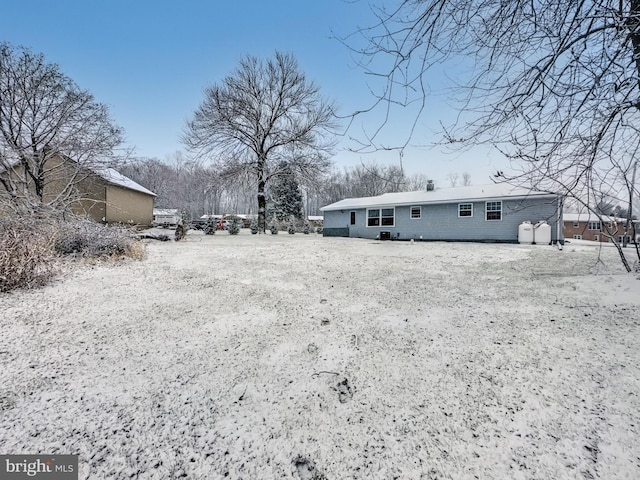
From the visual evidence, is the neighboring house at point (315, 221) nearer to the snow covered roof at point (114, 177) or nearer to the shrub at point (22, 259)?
the snow covered roof at point (114, 177)

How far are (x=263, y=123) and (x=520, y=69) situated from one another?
709 inches

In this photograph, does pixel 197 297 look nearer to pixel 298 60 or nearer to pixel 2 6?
pixel 2 6

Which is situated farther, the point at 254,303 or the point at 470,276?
the point at 470,276

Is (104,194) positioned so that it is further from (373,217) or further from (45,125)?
(373,217)

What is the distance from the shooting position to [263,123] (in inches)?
724

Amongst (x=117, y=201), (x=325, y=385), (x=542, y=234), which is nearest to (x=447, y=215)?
(x=542, y=234)

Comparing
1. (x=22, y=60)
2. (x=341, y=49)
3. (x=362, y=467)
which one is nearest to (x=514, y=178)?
(x=341, y=49)

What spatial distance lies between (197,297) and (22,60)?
10719 millimetres

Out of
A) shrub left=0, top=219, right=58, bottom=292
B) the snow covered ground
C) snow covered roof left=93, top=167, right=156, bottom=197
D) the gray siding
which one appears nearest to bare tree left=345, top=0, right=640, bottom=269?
the snow covered ground

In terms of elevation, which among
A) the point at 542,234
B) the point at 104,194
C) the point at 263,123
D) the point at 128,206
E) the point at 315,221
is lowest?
the point at 542,234

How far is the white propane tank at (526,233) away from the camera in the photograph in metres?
12.6

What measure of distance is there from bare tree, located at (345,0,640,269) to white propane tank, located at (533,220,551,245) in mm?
11999

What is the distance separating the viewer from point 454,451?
4.31ft

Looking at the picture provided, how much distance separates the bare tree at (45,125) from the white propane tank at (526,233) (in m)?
17.0
